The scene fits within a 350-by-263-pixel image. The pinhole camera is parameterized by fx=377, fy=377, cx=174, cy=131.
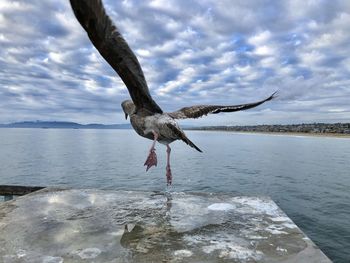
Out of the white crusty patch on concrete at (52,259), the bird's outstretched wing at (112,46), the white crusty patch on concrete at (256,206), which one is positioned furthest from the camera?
the white crusty patch on concrete at (256,206)

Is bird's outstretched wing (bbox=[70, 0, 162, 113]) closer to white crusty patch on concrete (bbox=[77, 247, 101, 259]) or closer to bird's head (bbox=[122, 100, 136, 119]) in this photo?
bird's head (bbox=[122, 100, 136, 119])

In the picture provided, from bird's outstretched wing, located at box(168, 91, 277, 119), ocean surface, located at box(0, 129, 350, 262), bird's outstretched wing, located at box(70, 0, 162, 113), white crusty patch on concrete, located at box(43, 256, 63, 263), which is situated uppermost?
bird's outstretched wing, located at box(70, 0, 162, 113)

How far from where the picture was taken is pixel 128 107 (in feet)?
33.8

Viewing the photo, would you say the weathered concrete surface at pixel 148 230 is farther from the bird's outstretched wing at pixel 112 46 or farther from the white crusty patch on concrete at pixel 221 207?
the bird's outstretched wing at pixel 112 46

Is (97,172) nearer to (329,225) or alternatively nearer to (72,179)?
(72,179)

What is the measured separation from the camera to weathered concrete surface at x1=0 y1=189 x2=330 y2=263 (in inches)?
221

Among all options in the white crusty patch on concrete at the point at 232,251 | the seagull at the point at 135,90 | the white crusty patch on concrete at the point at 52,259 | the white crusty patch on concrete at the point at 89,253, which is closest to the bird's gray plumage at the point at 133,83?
the seagull at the point at 135,90

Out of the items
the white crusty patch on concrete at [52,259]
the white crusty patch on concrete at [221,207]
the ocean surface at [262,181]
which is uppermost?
the white crusty patch on concrete at [221,207]

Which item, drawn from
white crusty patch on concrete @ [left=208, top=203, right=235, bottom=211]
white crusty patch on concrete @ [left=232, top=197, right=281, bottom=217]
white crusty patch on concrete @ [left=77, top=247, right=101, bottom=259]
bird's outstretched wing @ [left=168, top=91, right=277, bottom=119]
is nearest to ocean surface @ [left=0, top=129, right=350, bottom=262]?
white crusty patch on concrete @ [left=232, top=197, right=281, bottom=217]

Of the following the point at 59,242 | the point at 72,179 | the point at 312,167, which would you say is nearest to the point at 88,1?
the point at 59,242

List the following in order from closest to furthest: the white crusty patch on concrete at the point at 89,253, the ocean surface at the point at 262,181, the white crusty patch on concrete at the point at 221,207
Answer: the white crusty patch on concrete at the point at 89,253
the white crusty patch on concrete at the point at 221,207
the ocean surface at the point at 262,181

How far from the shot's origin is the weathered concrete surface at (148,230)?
5625 millimetres

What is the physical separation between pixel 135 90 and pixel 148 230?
3677 mm

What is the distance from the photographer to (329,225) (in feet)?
59.1
